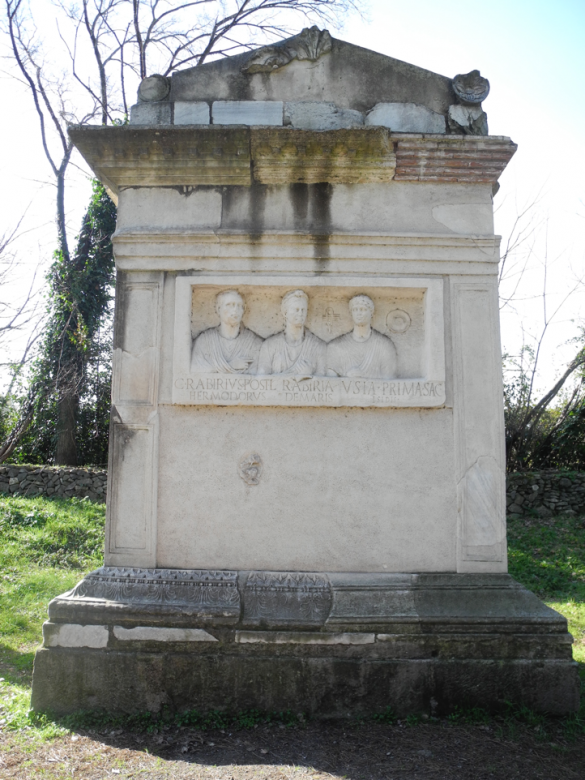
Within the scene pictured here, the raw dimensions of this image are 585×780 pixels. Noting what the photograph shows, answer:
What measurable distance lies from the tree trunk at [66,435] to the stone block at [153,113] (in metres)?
9.96

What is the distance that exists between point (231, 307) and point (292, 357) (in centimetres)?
54

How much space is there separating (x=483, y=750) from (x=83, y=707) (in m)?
2.30

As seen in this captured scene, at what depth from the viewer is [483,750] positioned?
132 inches

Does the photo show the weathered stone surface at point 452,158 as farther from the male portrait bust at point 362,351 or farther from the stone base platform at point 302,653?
the stone base platform at point 302,653

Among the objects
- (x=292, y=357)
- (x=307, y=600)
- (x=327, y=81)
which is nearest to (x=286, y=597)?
(x=307, y=600)

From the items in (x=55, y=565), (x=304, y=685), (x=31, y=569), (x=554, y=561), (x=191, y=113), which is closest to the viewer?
(x=304, y=685)

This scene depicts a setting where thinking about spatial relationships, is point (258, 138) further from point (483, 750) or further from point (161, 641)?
point (483, 750)

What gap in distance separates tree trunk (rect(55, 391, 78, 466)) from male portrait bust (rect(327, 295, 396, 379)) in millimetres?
10404

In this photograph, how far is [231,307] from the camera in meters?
4.27

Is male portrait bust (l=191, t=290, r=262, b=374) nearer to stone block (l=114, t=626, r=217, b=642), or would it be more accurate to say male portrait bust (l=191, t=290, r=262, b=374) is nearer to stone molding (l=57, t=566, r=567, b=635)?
stone molding (l=57, t=566, r=567, b=635)

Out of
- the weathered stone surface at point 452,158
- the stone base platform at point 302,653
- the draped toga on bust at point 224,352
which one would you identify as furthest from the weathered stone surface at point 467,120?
the stone base platform at point 302,653

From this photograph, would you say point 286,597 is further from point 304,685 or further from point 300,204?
point 300,204

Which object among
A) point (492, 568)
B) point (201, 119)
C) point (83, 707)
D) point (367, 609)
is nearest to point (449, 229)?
point (201, 119)

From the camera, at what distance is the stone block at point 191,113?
436cm
